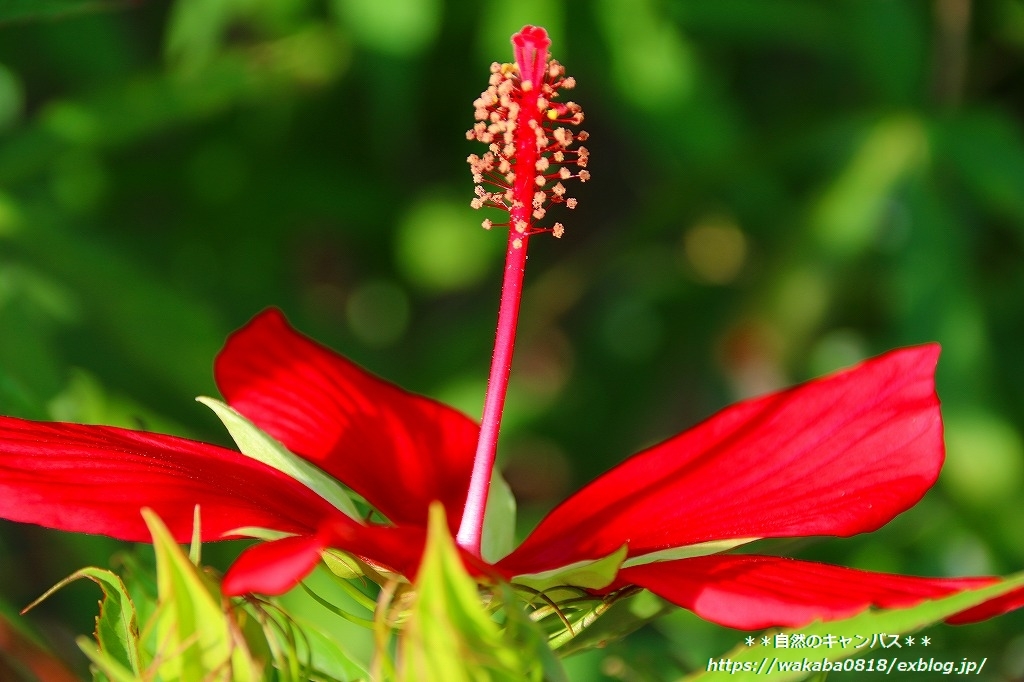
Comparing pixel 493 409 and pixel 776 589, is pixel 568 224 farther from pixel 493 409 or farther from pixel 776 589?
pixel 776 589

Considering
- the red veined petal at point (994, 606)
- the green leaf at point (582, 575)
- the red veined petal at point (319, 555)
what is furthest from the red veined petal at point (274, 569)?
the red veined petal at point (994, 606)

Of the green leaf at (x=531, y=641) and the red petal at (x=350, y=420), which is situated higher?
the red petal at (x=350, y=420)

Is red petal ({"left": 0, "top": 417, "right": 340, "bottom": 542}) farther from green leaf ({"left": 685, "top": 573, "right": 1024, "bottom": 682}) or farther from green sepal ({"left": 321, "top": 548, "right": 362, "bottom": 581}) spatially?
green leaf ({"left": 685, "top": 573, "right": 1024, "bottom": 682})

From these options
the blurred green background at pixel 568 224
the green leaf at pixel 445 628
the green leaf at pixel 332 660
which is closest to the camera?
the green leaf at pixel 445 628

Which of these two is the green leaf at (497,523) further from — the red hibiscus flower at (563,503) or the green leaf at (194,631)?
the green leaf at (194,631)

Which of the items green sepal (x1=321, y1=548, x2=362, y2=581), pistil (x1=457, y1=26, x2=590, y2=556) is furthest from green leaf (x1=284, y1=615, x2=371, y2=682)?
pistil (x1=457, y1=26, x2=590, y2=556)

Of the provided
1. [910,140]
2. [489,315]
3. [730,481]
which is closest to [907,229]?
[910,140]

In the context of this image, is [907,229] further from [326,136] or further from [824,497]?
[326,136]
